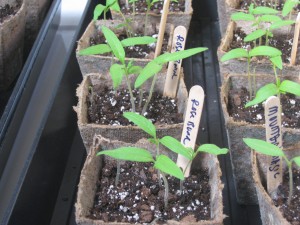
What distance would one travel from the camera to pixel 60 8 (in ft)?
5.81

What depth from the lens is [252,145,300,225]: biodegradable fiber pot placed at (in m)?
0.82

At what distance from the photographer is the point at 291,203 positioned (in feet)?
2.92

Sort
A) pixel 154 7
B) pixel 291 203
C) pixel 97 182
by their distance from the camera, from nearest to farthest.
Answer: pixel 291 203 < pixel 97 182 < pixel 154 7

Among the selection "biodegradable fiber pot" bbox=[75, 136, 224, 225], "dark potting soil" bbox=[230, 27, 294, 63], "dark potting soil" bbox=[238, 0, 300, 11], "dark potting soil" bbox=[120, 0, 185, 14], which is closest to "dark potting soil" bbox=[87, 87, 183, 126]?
"biodegradable fiber pot" bbox=[75, 136, 224, 225]

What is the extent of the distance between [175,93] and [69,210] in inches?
17.8

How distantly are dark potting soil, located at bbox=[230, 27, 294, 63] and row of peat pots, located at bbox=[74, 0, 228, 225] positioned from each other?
1.03 ft

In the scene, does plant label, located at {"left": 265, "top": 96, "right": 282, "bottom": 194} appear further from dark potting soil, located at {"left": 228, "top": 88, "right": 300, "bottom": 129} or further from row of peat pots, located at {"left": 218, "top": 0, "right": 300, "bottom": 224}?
dark potting soil, located at {"left": 228, "top": 88, "right": 300, "bottom": 129}

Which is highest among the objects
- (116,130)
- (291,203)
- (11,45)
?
(11,45)

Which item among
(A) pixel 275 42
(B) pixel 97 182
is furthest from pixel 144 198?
(A) pixel 275 42

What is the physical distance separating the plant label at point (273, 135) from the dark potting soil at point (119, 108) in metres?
0.31

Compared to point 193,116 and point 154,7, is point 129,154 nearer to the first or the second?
point 193,116

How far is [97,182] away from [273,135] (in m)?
0.42

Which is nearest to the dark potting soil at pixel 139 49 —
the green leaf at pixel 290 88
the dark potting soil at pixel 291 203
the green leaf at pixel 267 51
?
the green leaf at pixel 267 51

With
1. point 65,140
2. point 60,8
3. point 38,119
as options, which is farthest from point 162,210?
point 60,8
